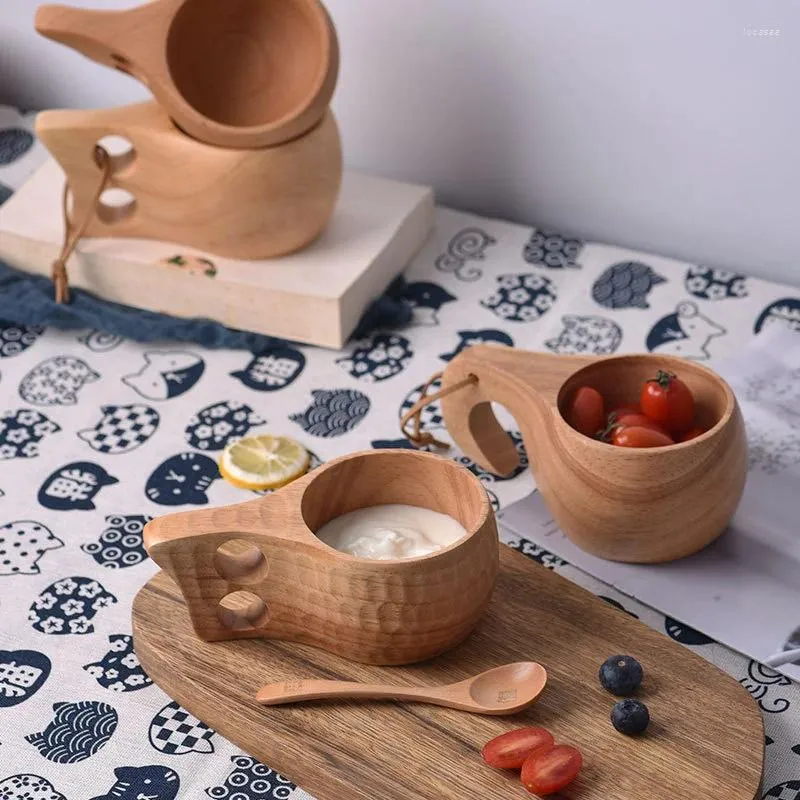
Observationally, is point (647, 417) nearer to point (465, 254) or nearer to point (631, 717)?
point (631, 717)

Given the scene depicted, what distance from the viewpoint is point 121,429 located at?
1.02 metres

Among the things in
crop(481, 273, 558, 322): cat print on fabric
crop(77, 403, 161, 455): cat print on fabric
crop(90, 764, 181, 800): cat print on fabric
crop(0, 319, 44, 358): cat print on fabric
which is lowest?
crop(0, 319, 44, 358): cat print on fabric

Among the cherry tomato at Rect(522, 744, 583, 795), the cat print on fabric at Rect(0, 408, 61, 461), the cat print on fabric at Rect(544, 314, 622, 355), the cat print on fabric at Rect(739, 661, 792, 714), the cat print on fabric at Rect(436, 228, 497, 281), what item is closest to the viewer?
the cherry tomato at Rect(522, 744, 583, 795)

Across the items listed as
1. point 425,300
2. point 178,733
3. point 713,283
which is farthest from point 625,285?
point 178,733

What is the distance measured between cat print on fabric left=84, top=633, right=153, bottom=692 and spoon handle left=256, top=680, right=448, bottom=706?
0.34ft

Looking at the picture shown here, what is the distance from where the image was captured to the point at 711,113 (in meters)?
1.14

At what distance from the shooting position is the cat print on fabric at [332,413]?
1018 mm

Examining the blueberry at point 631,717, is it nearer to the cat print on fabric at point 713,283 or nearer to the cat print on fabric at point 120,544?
the cat print on fabric at point 120,544

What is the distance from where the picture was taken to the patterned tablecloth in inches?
29.4

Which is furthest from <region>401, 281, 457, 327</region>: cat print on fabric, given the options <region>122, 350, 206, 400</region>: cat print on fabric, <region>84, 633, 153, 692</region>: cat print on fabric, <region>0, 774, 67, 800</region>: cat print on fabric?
<region>0, 774, 67, 800</region>: cat print on fabric

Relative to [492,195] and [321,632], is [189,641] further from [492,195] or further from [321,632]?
[492,195]

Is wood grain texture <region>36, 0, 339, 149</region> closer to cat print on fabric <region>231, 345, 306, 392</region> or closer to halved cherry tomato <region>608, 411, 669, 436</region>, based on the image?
cat print on fabric <region>231, 345, 306, 392</region>

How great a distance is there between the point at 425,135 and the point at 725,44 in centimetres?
34

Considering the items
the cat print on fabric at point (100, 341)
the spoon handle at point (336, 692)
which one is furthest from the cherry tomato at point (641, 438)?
the cat print on fabric at point (100, 341)
